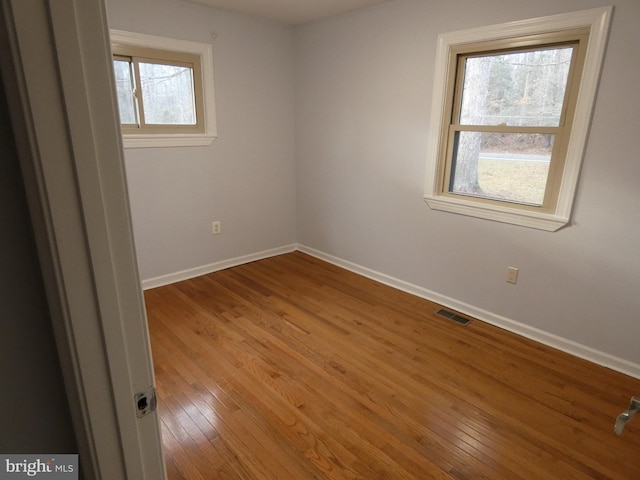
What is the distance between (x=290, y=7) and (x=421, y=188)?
190 cm

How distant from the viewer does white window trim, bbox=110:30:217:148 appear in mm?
2902

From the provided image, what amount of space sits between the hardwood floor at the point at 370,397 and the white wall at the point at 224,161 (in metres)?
0.70

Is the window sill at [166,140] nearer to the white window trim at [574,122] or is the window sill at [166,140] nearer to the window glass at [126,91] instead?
the window glass at [126,91]

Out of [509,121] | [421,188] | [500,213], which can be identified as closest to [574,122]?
[509,121]

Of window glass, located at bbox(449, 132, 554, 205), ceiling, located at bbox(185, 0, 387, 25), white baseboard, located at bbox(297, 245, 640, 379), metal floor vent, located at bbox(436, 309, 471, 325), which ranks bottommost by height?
metal floor vent, located at bbox(436, 309, 471, 325)

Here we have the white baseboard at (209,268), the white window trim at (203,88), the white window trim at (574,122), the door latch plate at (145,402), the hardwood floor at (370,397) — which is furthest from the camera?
the white baseboard at (209,268)

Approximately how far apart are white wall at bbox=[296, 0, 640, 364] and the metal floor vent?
15 cm

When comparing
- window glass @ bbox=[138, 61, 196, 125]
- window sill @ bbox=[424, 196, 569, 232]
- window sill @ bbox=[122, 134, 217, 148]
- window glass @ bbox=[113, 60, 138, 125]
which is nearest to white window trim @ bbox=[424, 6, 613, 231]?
window sill @ bbox=[424, 196, 569, 232]

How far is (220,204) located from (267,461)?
2.56 meters

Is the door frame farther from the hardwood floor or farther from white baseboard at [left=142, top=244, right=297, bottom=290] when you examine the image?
white baseboard at [left=142, top=244, right=297, bottom=290]

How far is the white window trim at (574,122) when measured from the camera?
2.12 meters

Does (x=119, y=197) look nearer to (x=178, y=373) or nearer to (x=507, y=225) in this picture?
(x=178, y=373)

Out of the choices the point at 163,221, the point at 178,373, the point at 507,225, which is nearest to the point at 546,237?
the point at 507,225

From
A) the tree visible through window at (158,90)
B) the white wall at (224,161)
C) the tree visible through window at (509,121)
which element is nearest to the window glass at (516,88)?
the tree visible through window at (509,121)
